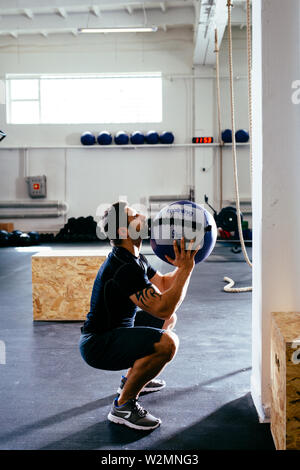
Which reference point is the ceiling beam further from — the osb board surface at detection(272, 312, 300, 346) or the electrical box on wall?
the osb board surface at detection(272, 312, 300, 346)

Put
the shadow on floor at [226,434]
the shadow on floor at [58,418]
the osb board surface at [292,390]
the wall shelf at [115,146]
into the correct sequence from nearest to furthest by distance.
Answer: the osb board surface at [292,390] < the shadow on floor at [226,434] < the shadow on floor at [58,418] < the wall shelf at [115,146]

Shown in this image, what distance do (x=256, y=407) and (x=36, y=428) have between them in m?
1.00

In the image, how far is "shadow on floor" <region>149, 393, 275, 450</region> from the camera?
1646 mm

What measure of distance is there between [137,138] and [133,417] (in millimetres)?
8648

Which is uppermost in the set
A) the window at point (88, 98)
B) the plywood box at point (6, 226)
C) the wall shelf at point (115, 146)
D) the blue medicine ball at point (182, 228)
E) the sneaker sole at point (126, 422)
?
the window at point (88, 98)

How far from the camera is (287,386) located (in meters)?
1.43

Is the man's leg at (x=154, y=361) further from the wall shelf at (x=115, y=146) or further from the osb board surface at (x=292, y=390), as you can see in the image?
the wall shelf at (x=115, y=146)

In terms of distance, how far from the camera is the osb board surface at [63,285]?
11.2 feet

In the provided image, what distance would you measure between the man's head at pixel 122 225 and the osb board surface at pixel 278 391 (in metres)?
0.68

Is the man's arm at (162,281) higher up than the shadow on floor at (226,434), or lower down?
higher up

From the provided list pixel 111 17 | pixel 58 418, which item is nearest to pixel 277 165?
pixel 58 418

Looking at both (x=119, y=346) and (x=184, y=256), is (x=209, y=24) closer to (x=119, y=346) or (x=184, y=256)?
(x=184, y=256)

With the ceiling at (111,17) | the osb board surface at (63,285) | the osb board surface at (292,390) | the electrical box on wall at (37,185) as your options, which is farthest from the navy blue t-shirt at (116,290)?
the electrical box on wall at (37,185)

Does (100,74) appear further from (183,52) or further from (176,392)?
(176,392)
